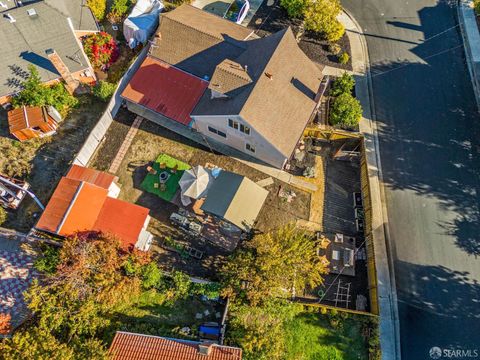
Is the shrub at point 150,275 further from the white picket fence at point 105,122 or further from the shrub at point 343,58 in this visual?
the shrub at point 343,58

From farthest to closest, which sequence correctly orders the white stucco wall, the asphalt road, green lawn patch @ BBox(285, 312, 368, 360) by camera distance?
the white stucco wall, the asphalt road, green lawn patch @ BBox(285, 312, 368, 360)

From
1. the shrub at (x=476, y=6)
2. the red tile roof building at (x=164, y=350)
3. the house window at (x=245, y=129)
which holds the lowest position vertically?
the red tile roof building at (x=164, y=350)

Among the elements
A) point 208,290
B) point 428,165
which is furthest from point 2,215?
point 428,165

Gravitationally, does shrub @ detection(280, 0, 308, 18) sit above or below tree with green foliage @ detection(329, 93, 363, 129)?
above

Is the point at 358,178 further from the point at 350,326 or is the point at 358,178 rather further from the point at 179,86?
the point at 179,86

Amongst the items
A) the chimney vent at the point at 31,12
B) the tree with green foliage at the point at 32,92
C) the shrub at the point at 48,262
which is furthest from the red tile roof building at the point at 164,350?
the chimney vent at the point at 31,12

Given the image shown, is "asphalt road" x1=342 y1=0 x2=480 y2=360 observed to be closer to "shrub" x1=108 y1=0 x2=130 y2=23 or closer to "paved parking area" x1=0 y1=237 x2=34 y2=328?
"shrub" x1=108 y1=0 x2=130 y2=23

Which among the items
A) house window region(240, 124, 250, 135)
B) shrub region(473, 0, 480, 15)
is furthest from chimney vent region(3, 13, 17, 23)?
shrub region(473, 0, 480, 15)

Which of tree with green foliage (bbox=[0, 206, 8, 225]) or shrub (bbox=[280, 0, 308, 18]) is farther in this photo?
shrub (bbox=[280, 0, 308, 18])
